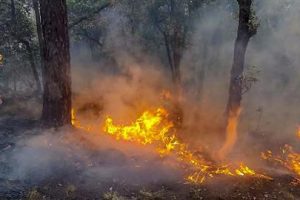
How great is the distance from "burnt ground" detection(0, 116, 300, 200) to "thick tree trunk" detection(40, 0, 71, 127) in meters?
1.76

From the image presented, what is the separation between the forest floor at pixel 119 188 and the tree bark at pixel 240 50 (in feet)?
12.3

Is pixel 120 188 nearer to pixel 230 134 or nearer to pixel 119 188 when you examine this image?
pixel 119 188

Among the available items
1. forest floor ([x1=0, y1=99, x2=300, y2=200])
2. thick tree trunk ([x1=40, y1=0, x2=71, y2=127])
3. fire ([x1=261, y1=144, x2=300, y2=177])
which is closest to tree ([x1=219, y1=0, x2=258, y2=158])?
fire ([x1=261, y1=144, x2=300, y2=177])

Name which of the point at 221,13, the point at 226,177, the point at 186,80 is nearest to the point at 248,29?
the point at 226,177

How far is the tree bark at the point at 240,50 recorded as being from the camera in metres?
14.7

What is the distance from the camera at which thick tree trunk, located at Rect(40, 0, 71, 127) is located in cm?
1343

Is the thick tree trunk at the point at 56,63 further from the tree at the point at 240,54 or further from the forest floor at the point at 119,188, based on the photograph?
the tree at the point at 240,54

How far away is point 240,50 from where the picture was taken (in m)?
15.1

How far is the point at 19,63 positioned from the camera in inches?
1047

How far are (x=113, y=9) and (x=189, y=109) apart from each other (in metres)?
8.77

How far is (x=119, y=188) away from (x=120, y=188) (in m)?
0.03

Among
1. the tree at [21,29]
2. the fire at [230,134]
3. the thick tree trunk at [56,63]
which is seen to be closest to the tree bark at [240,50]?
the fire at [230,134]

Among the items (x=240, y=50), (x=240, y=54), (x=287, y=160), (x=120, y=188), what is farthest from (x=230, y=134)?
(x=120, y=188)

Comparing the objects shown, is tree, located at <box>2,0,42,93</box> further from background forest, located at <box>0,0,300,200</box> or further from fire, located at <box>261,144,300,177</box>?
fire, located at <box>261,144,300,177</box>
